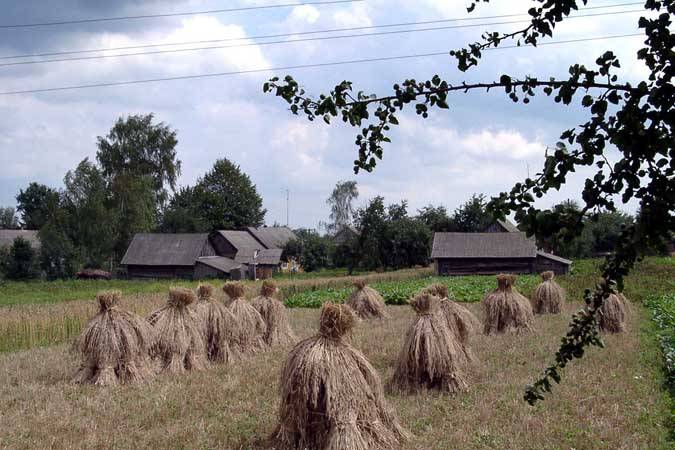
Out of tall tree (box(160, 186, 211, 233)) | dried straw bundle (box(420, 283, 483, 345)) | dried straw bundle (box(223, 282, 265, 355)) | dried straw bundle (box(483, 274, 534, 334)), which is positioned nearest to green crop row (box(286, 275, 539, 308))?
dried straw bundle (box(483, 274, 534, 334))

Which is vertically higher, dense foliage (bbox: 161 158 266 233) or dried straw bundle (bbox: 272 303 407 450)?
dense foliage (bbox: 161 158 266 233)

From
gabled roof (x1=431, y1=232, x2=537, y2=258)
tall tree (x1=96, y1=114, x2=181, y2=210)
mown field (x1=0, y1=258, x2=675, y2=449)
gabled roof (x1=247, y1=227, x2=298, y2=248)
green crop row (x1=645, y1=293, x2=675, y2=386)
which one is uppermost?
tall tree (x1=96, y1=114, x2=181, y2=210)

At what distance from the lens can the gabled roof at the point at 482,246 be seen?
161 ft

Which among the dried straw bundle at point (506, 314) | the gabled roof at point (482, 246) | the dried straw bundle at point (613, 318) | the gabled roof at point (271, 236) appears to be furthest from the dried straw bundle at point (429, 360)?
the gabled roof at point (271, 236)

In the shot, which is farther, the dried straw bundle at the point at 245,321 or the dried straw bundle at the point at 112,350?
the dried straw bundle at the point at 245,321

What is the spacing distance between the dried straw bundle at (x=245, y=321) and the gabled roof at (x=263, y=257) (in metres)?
46.0

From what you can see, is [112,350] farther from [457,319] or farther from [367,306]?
[367,306]

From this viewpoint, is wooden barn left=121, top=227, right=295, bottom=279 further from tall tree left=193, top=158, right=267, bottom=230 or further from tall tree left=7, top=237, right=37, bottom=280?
tall tree left=193, top=158, right=267, bottom=230

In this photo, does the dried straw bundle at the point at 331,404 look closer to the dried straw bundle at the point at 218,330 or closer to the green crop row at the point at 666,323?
the green crop row at the point at 666,323

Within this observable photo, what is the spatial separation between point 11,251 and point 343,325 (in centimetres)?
5484

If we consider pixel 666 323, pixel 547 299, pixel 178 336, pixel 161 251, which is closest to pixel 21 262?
pixel 161 251

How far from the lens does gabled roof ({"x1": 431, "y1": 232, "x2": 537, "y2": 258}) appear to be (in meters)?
49.0

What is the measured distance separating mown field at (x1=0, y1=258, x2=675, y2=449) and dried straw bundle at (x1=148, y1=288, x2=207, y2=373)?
513 mm

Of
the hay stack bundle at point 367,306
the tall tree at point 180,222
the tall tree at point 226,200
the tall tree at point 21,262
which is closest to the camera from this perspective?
the hay stack bundle at point 367,306
